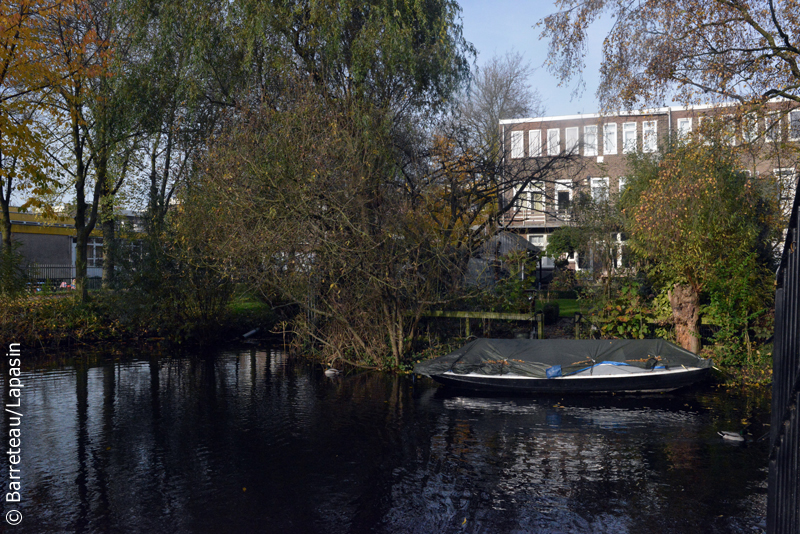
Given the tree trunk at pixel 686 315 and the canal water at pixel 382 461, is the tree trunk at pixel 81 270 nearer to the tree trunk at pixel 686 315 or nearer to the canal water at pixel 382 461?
the canal water at pixel 382 461

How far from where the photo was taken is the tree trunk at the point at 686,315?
13562 mm

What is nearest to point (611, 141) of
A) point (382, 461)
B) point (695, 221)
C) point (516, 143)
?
point (516, 143)

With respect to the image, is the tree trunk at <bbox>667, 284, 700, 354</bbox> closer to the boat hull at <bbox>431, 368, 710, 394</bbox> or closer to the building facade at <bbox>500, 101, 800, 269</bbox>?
the boat hull at <bbox>431, 368, 710, 394</bbox>

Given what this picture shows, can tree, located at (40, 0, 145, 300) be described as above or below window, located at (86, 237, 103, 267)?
above

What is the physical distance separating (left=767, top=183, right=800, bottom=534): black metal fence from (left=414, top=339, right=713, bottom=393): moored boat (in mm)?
7730

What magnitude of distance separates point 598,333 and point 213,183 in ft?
30.1

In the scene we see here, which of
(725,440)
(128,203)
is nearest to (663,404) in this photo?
(725,440)

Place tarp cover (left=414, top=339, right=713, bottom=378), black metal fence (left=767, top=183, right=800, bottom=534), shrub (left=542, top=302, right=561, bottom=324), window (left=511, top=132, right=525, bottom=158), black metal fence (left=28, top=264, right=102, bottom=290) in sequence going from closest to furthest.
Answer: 1. black metal fence (left=767, top=183, right=800, bottom=534)
2. tarp cover (left=414, top=339, right=713, bottom=378)
3. shrub (left=542, top=302, right=561, bottom=324)
4. black metal fence (left=28, top=264, right=102, bottom=290)
5. window (left=511, top=132, right=525, bottom=158)

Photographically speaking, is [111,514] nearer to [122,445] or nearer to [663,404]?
[122,445]

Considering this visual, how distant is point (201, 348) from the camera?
→ 61.3ft

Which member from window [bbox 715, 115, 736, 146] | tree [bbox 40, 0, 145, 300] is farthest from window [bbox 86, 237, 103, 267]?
window [bbox 715, 115, 736, 146]

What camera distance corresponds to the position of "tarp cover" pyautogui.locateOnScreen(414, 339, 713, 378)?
1130 cm

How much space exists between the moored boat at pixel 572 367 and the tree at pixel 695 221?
2485 mm

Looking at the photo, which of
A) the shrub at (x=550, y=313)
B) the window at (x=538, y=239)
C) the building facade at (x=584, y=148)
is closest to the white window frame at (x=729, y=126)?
the building facade at (x=584, y=148)
